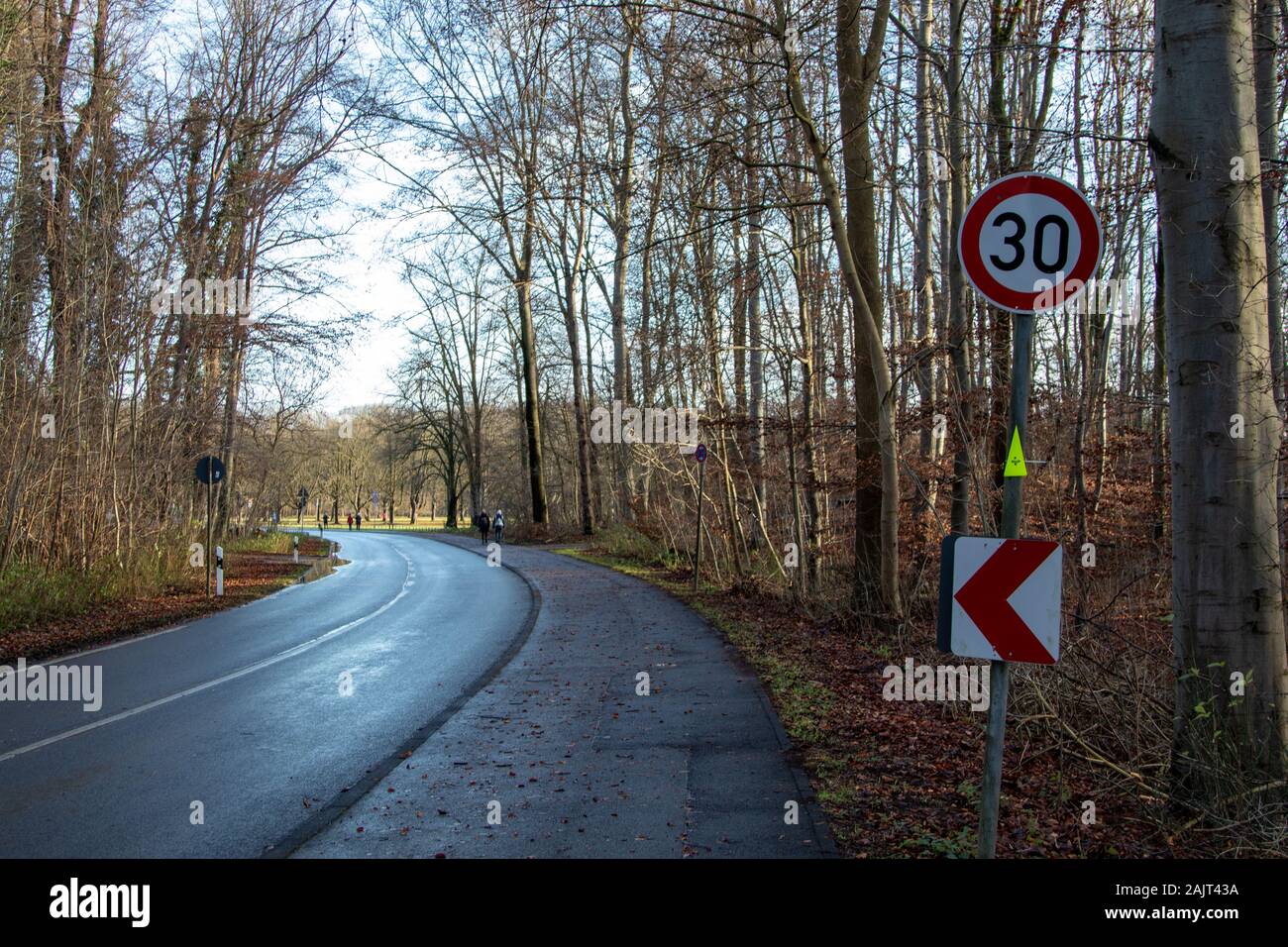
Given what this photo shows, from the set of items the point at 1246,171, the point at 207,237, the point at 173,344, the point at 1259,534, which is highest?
the point at 207,237

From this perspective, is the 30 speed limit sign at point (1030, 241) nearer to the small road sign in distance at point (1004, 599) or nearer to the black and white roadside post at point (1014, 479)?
the black and white roadside post at point (1014, 479)

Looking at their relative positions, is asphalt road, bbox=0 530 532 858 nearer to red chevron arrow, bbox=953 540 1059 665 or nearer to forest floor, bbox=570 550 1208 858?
forest floor, bbox=570 550 1208 858

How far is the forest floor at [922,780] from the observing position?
5035 mm

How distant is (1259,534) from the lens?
196 inches

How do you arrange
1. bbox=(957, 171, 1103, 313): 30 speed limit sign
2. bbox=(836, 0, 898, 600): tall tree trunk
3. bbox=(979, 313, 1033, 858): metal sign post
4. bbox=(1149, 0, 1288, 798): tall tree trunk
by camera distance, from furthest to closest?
bbox=(836, 0, 898, 600): tall tree trunk < bbox=(1149, 0, 1288, 798): tall tree trunk < bbox=(957, 171, 1103, 313): 30 speed limit sign < bbox=(979, 313, 1033, 858): metal sign post

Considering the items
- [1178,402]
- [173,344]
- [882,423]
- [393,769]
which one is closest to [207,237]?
[173,344]

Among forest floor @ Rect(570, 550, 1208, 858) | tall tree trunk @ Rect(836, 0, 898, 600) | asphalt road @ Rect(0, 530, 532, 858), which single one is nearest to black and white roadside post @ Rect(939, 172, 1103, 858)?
forest floor @ Rect(570, 550, 1208, 858)

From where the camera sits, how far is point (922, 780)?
627cm

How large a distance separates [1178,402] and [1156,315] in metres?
7.24

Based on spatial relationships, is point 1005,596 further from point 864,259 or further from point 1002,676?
point 864,259

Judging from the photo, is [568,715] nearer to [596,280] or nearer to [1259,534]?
[1259,534]

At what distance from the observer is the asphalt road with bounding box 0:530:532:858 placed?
5.54 metres

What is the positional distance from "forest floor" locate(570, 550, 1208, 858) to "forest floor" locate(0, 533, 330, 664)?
9713mm

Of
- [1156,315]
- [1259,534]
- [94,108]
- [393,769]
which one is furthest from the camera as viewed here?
[94,108]
